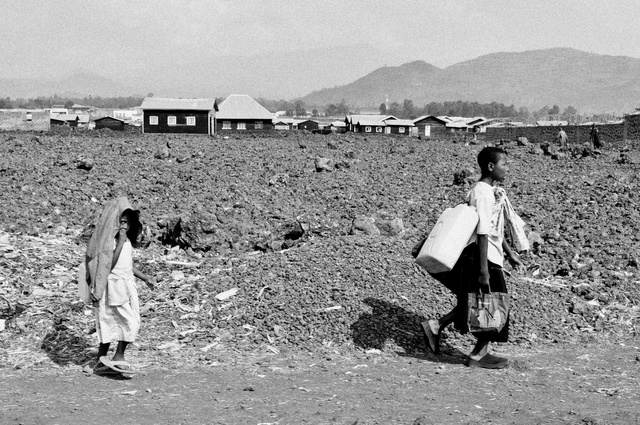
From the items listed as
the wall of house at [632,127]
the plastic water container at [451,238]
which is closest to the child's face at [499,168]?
the plastic water container at [451,238]

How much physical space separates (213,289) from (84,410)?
90.5 inches

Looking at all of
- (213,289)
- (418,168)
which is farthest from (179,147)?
(213,289)

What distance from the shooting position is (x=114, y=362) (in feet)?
17.5

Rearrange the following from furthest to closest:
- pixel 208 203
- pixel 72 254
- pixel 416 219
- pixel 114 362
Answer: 1. pixel 208 203
2. pixel 416 219
3. pixel 72 254
4. pixel 114 362

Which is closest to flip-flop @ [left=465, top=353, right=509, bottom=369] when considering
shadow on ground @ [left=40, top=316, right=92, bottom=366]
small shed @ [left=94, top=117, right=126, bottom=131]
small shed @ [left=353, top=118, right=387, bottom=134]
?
shadow on ground @ [left=40, top=316, right=92, bottom=366]

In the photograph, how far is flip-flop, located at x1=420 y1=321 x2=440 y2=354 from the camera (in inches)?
233

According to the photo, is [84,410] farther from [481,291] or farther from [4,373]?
[481,291]

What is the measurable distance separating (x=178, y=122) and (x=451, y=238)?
1366 inches

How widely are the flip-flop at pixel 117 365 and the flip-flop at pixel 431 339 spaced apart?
2.18 metres

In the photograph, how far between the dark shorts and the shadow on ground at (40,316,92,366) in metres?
2.75

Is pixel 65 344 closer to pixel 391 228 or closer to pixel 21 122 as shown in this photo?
pixel 391 228

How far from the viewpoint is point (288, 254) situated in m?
7.41

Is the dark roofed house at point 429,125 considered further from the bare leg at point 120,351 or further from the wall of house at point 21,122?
the bare leg at point 120,351

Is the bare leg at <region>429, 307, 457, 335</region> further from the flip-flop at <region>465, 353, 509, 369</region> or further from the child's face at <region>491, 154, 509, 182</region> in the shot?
the child's face at <region>491, 154, 509, 182</region>
